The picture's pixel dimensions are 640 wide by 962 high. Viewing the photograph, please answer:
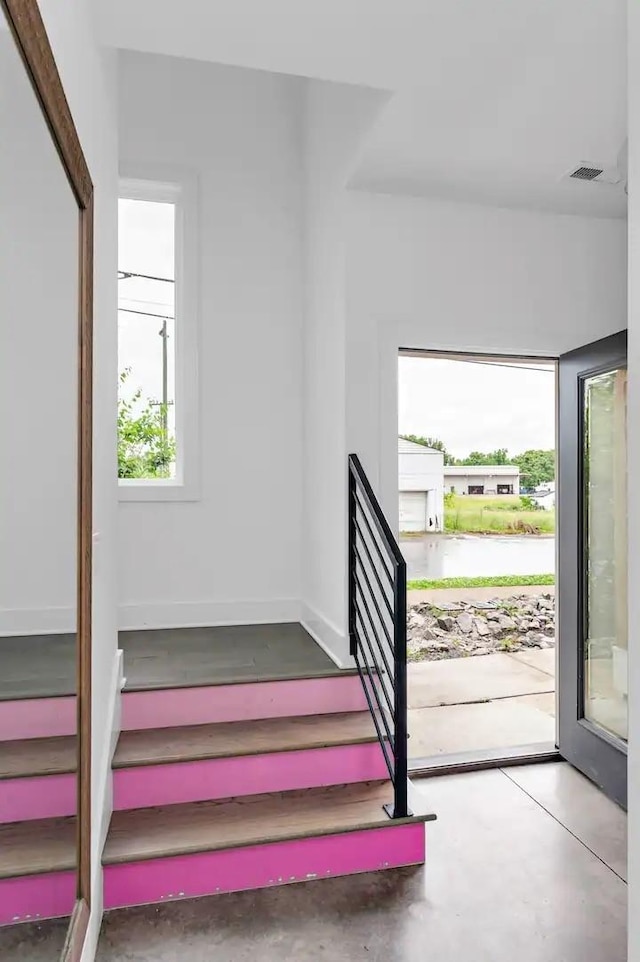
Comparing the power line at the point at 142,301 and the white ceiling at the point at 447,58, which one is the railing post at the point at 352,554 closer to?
the white ceiling at the point at 447,58

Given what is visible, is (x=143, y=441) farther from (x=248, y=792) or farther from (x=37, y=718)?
(x=37, y=718)

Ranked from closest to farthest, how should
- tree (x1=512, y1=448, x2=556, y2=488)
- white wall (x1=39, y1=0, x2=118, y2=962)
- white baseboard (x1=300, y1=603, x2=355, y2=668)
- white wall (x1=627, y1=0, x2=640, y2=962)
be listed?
white wall (x1=627, y1=0, x2=640, y2=962), white wall (x1=39, y1=0, x2=118, y2=962), white baseboard (x1=300, y1=603, x2=355, y2=668), tree (x1=512, y1=448, x2=556, y2=488)

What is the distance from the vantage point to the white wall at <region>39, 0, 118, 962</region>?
5.47ft

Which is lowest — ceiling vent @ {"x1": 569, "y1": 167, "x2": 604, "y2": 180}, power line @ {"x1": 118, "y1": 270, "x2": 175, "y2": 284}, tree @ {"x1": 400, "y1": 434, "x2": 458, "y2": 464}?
tree @ {"x1": 400, "y1": 434, "x2": 458, "y2": 464}

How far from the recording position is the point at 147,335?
3760 millimetres

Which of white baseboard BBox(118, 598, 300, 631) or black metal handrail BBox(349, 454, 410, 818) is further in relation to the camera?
white baseboard BBox(118, 598, 300, 631)

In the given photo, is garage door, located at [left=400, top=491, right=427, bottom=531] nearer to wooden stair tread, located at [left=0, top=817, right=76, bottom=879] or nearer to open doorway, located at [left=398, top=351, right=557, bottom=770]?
open doorway, located at [left=398, top=351, right=557, bottom=770]

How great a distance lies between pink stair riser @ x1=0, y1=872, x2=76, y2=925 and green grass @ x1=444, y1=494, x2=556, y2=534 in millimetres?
4736

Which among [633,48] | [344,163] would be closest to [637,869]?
[633,48]

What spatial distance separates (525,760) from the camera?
3107 millimetres

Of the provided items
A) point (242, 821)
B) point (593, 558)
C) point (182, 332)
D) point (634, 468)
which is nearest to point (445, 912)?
point (242, 821)

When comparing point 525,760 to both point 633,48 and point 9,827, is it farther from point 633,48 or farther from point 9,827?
point 633,48

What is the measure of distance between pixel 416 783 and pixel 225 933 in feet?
3.73

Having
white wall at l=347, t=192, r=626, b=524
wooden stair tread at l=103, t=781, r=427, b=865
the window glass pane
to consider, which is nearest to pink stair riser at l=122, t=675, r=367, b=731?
wooden stair tread at l=103, t=781, r=427, b=865
